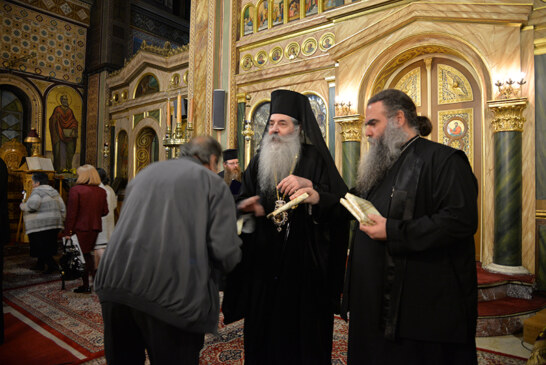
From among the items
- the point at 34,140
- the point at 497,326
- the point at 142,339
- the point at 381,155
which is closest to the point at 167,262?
the point at 142,339

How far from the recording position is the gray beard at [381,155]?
1826 mm

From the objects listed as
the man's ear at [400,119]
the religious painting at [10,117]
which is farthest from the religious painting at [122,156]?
the man's ear at [400,119]

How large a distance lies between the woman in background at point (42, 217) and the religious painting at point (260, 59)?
5.01 meters

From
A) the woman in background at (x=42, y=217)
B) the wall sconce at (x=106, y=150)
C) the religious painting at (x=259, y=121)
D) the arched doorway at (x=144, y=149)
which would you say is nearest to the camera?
the woman in background at (x=42, y=217)

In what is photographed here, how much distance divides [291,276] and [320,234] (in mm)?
326

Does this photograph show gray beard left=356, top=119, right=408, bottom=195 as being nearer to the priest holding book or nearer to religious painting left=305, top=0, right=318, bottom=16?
the priest holding book

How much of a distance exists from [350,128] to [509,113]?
8.06 ft

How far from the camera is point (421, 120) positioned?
199cm

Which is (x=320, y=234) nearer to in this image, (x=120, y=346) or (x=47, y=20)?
(x=120, y=346)

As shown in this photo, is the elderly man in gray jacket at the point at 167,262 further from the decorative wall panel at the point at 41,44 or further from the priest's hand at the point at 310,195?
the decorative wall panel at the point at 41,44

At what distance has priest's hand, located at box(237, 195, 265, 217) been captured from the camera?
82.6 inches

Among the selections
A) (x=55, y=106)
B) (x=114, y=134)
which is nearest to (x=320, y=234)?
(x=114, y=134)

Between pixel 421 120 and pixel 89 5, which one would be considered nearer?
pixel 421 120

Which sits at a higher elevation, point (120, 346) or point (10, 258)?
point (120, 346)
